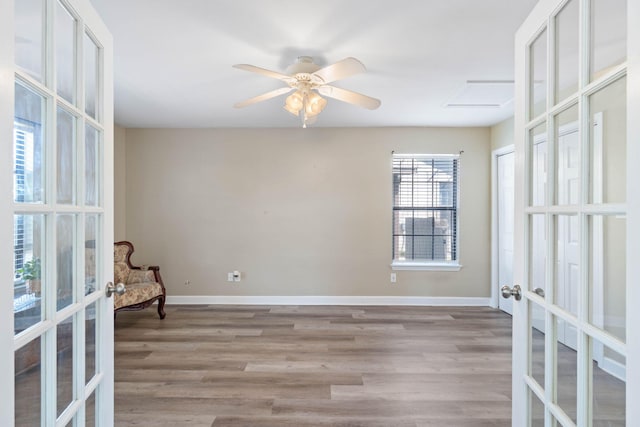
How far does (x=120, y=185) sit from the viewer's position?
4500 mm

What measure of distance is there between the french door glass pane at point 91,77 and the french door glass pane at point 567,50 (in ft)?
5.08

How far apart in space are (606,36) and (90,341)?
72.9 inches

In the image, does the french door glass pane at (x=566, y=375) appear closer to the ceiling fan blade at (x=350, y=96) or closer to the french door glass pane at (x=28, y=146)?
the french door glass pane at (x=28, y=146)

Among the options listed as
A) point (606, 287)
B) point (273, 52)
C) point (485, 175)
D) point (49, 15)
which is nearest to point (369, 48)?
point (273, 52)

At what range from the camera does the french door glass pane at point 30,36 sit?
82 centimetres

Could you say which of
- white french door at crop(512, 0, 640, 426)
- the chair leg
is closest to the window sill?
the chair leg

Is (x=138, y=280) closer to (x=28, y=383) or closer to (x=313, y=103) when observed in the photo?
(x=313, y=103)

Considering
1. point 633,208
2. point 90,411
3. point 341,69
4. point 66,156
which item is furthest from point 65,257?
point 341,69

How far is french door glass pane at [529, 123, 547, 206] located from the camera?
1.17m

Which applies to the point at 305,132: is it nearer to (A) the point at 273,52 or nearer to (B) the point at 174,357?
(A) the point at 273,52

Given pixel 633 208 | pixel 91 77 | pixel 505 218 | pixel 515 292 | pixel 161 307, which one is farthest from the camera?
pixel 505 218

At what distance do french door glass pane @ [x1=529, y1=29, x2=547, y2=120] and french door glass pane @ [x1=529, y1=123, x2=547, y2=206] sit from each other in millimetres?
Result: 73

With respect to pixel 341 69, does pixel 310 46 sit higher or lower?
higher

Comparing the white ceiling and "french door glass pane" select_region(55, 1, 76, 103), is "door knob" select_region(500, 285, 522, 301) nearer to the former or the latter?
the white ceiling
